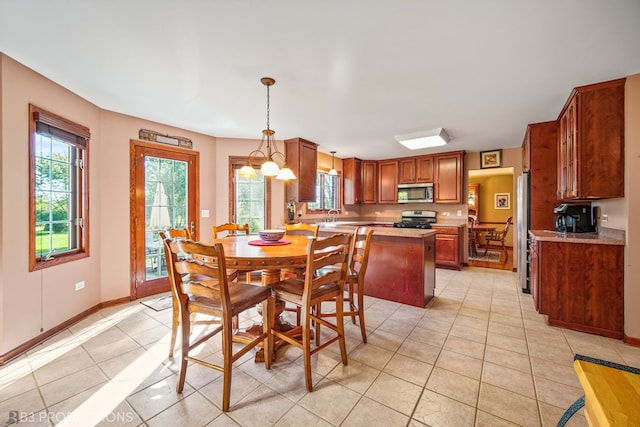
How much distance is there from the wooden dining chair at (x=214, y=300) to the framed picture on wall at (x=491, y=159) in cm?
517

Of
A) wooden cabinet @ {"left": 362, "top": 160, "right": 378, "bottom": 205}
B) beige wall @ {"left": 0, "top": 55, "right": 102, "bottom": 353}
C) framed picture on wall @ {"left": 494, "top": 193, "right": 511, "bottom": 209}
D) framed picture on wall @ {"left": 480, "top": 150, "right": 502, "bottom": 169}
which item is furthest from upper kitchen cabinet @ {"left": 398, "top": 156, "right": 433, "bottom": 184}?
beige wall @ {"left": 0, "top": 55, "right": 102, "bottom": 353}

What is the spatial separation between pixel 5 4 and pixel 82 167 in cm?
172

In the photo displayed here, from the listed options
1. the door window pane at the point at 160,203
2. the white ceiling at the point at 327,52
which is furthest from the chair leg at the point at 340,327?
the door window pane at the point at 160,203

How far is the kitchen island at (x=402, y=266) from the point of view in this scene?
10.0 feet

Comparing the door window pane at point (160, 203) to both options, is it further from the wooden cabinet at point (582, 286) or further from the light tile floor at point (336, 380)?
the wooden cabinet at point (582, 286)

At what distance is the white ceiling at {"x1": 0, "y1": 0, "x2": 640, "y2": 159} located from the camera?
5.17 feet

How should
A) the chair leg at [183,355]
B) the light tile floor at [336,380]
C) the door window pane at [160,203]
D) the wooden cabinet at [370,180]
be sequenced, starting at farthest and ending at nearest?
the wooden cabinet at [370,180] < the door window pane at [160,203] < the chair leg at [183,355] < the light tile floor at [336,380]

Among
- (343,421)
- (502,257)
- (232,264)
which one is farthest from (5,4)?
(502,257)

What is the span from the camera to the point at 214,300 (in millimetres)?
1733

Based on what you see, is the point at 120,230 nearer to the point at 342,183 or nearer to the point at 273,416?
the point at 273,416

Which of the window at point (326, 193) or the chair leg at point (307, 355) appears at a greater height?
the window at point (326, 193)

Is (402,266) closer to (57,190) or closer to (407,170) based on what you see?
(407,170)

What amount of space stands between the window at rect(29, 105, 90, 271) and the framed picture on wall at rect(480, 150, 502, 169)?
248 inches

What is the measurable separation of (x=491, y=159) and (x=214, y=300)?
5.57 meters
